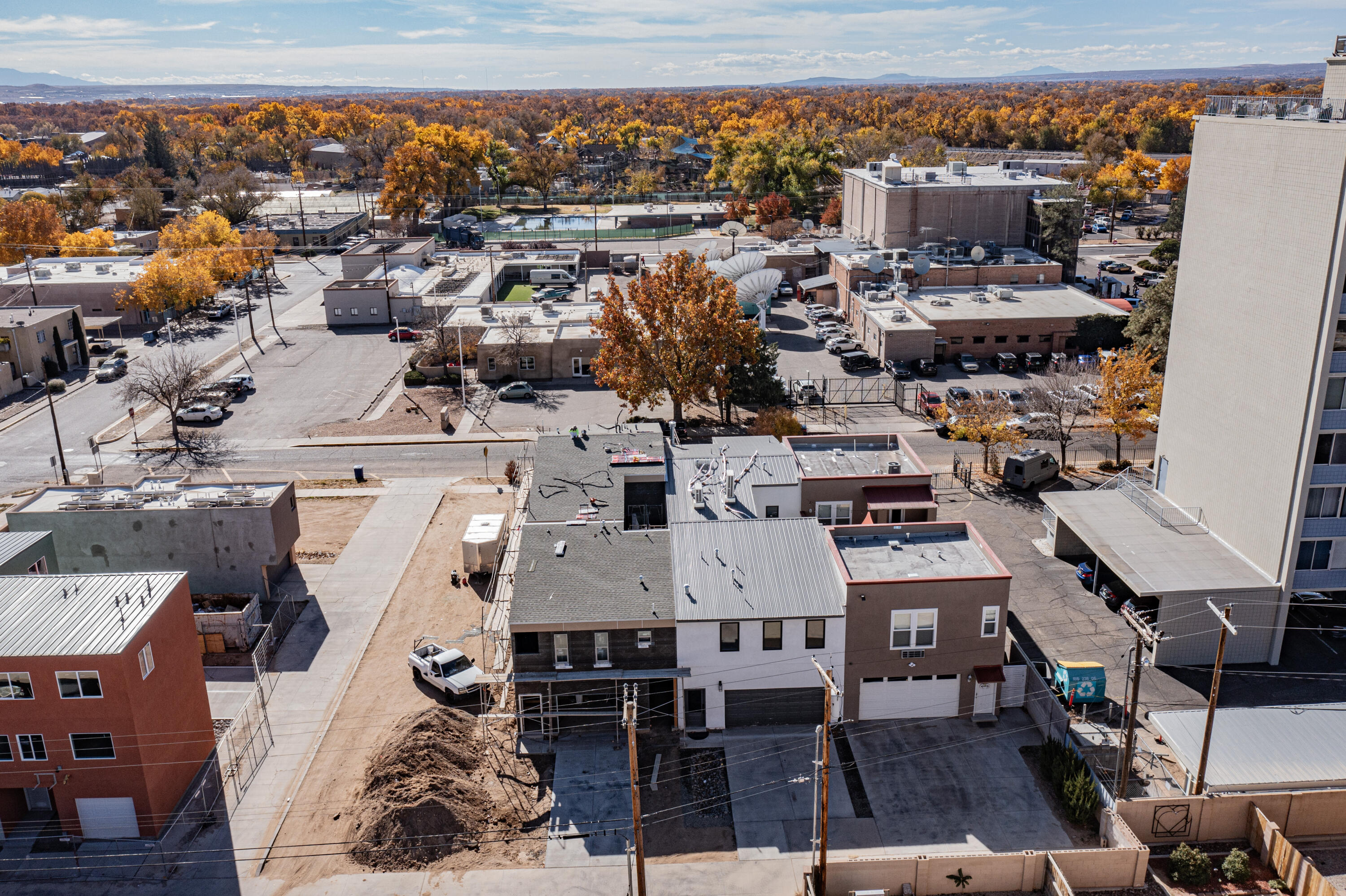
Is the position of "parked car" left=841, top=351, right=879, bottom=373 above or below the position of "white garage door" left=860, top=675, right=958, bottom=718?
above

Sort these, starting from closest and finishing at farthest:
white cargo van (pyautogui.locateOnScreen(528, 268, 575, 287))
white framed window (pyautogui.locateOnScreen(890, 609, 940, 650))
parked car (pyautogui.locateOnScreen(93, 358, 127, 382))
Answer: white framed window (pyautogui.locateOnScreen(890, 609, 940, 650))
parked car (pyautogui.locateOnScreen(93, 358, 127, 382))
white cargo van (pyautogui.locateOnScreen(528, 268, 575, 287))

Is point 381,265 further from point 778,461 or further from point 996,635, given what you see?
point 996,635

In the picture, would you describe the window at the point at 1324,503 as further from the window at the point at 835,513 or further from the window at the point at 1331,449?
the window at the point at 835,513

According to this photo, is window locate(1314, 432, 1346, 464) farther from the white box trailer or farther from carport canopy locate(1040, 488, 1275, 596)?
the white box trailer

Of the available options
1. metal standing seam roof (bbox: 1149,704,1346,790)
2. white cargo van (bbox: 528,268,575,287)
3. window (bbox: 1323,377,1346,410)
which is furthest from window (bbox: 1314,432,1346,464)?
white cargo van (bbox: 528,268,575,287)

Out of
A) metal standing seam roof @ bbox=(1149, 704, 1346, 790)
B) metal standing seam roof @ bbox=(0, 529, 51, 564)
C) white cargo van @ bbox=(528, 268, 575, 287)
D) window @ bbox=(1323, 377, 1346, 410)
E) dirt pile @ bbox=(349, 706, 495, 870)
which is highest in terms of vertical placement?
window @ bbox=(1323, 377, 1346, 410)

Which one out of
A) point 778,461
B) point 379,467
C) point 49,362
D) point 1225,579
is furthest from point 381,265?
point 1225,579

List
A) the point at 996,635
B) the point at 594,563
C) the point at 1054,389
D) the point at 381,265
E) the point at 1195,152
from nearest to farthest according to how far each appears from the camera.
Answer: the point at 996,635, the point at 594,563, the point at 1195,152, the point at 1054,389, the point at 381,265
